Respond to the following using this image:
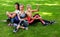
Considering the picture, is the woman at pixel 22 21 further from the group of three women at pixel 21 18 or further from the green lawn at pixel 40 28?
the green lawn at pixel 40 28

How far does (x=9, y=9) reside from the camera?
11.1 metres

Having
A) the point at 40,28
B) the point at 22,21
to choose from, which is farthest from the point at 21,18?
the point at 40,28

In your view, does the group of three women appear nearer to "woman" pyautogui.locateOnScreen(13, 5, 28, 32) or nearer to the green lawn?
"woman" pyautogui.locateOnScreen(13, 5, 28, 32)

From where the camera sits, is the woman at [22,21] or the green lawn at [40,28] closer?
the green lawn at [40,28]

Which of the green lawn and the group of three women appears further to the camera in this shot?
the group of three women

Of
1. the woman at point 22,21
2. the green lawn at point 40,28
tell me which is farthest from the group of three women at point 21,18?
the green lawn at point 40,28

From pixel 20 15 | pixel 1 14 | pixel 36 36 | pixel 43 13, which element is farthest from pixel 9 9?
pixel 36 36

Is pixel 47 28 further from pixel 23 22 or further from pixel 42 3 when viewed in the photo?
pixel 42 3

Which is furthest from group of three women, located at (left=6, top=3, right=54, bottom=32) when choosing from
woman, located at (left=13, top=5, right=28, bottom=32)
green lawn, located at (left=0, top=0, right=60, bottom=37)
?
green lawn, located at (left=0, top=0, right=60, bottom=37)

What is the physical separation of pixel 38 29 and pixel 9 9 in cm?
348

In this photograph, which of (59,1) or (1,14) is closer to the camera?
(1,14)

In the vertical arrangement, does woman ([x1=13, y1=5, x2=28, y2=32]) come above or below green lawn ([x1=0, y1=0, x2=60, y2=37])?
above

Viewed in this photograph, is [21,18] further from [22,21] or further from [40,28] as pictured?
[40,28]

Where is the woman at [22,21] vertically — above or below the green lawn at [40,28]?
above
